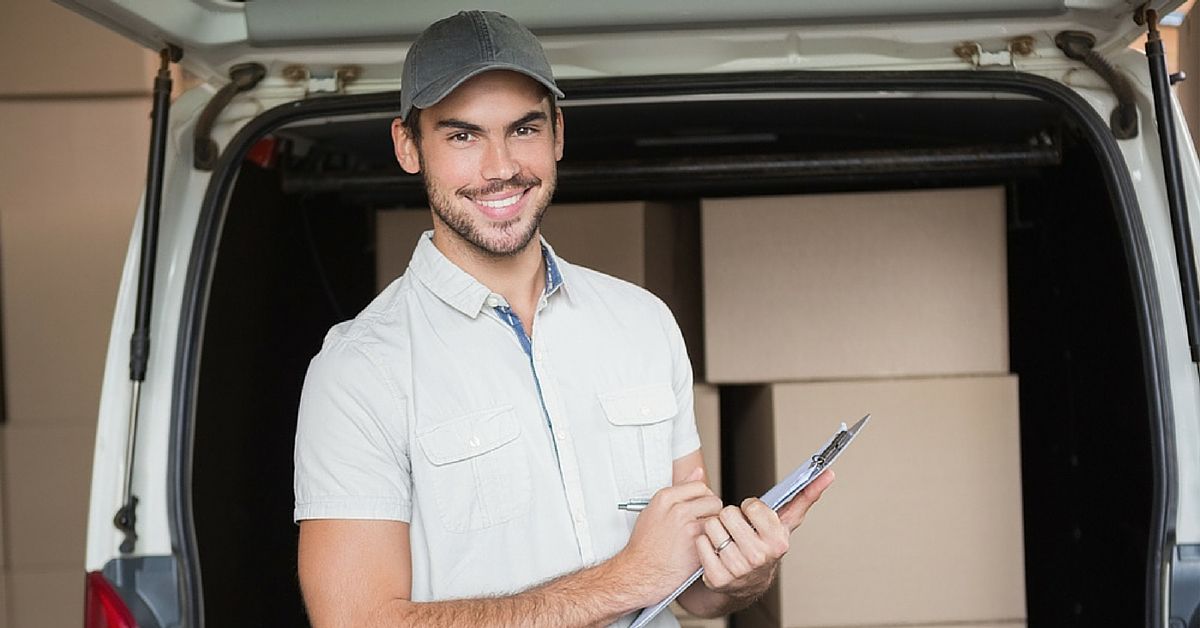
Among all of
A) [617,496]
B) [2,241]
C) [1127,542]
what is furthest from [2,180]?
[1127,542]

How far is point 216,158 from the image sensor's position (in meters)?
1.65

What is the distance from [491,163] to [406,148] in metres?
0.17

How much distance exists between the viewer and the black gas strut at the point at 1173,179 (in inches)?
58.5

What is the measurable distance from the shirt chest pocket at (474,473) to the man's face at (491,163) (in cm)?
22

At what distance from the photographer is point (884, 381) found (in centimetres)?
205

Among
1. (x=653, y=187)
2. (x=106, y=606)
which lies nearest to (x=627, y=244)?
(x=653, y=187)

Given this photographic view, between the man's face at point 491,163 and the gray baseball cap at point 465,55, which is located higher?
the gray baseball cap at point 465,55

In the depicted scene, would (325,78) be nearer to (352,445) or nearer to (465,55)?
(465,55)

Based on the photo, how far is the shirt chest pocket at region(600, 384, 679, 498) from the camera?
1.46 metres

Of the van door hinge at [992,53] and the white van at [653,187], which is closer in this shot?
the white van at [653,187]

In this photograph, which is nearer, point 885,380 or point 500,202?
point 500,202

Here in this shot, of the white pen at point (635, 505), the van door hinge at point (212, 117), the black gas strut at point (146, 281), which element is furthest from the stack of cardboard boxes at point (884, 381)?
the black gas strut at point (146, 281)

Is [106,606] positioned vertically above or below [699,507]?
below

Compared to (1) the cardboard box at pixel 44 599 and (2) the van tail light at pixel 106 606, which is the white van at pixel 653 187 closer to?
(2) the van tail light at pixel 106 606
